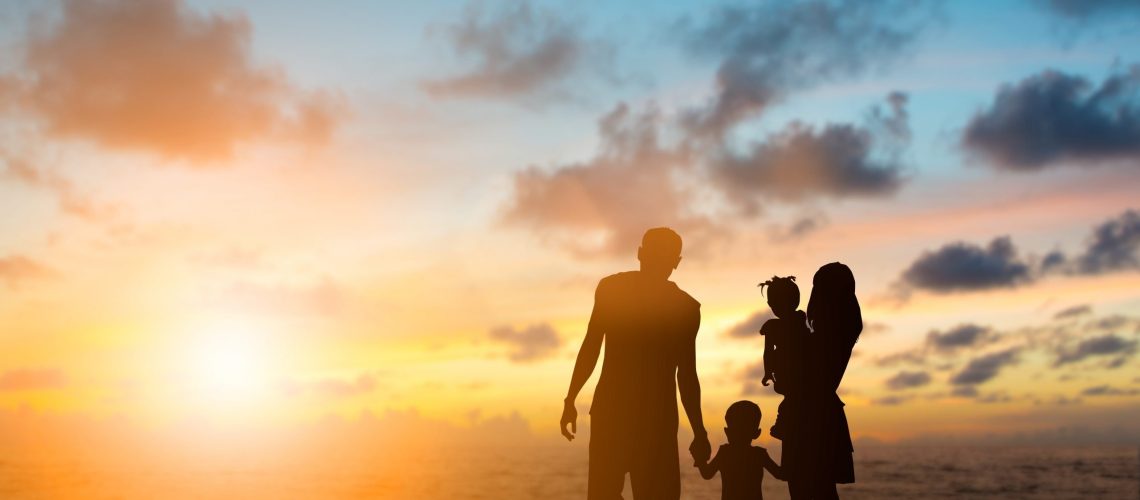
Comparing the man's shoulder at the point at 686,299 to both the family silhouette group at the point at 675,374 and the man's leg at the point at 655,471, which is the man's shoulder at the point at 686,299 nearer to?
the family silhouette group at the point at 675,374

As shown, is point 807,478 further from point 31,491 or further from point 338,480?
point 338,480

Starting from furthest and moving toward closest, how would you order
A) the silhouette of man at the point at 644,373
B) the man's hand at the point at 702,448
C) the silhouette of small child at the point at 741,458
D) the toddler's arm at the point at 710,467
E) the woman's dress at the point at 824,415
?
the silhouette of small child at the point at 741,458, the toddler's arm at the point at 710,467, the man's hand at the point at 702,448, the silhouette of man at the point at 644,373, the woman's dress at the point at 824,415

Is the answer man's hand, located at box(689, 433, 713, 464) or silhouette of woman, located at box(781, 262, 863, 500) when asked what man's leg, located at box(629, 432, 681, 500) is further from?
silhouette of woman, located at box(781, 262, 863, 500)

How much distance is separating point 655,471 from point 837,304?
2.29 metres

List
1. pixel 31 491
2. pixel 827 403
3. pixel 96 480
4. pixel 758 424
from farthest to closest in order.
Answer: pixel 96 480 → pixel 31 491 → pixel 758 424 → pixel 827 403

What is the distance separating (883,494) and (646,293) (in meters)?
76.9

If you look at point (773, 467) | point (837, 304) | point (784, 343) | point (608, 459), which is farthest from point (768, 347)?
point (608, 459)

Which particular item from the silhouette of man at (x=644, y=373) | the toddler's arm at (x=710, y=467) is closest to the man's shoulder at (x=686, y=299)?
the silhouette of man at (x=644, y=373)

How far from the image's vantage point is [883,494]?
7806cm

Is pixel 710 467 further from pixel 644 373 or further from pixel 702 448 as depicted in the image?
pixel 644 373

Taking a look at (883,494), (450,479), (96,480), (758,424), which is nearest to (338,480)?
(450,479)

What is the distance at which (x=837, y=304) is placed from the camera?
8.38 meters

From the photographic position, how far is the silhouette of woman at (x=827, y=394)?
328 inches

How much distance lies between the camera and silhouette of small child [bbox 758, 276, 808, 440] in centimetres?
845
